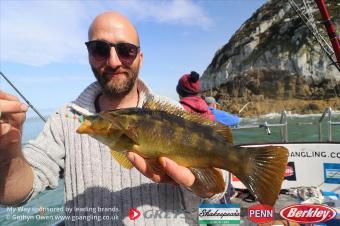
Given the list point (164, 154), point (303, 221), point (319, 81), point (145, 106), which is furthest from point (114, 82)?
point (319, 81)

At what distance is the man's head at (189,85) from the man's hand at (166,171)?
172 inches

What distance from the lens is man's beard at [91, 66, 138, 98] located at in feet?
12.1

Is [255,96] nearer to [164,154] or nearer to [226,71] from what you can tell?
[226,71]

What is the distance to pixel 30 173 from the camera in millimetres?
3244

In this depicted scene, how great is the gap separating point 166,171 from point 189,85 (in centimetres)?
456

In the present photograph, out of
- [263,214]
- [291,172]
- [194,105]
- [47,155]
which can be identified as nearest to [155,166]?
[47,155]

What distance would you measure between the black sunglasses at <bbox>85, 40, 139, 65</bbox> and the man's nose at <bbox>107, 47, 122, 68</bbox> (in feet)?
0.09

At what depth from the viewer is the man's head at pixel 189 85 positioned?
24.3 feet

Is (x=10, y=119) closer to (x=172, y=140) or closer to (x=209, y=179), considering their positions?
(x=172, y=140)

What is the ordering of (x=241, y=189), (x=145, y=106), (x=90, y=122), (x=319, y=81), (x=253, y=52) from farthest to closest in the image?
1. (x=253, y=52)
2. (x=319, y=81)
3. (x=241, y=189)
4. (x=145, y=106)
5. (x=90, y=122)

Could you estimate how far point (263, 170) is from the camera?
2.88 m

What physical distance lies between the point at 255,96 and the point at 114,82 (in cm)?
7425

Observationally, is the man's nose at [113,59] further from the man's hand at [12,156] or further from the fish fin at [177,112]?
the man's hand at [12,156]

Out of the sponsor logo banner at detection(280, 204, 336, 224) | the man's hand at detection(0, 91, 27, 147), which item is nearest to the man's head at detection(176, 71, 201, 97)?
the sponsor logo banner at detection(280, 204, 336, 224)
